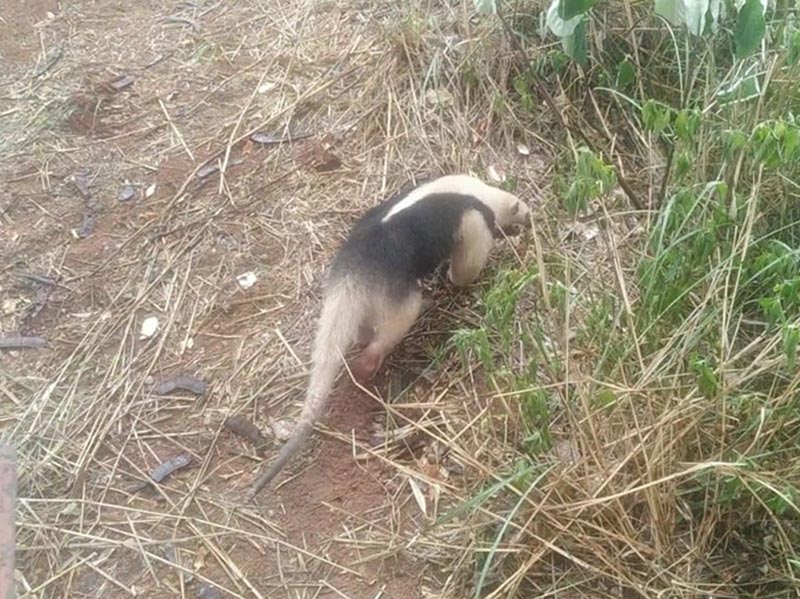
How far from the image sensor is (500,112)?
10.3 feet

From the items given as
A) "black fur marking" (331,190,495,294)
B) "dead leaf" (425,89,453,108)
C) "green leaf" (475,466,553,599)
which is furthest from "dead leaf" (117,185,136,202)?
"green leaf" (475,466,553,599)

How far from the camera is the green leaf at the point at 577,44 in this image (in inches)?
105

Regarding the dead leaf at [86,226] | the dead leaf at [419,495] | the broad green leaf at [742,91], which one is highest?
the broad green leaf at [742,91]

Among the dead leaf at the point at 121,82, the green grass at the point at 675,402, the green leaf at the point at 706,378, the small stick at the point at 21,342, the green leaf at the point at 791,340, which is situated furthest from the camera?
Result: the dead leaf at the point at 121,82

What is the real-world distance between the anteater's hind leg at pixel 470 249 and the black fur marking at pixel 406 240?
0.8 inches

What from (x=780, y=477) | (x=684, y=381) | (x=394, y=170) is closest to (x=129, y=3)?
(x=394, y=170)

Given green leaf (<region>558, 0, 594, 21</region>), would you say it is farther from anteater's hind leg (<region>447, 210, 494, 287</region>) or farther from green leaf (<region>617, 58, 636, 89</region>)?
anteater's hind leg (<region>447, 210, 494, 287</region>)

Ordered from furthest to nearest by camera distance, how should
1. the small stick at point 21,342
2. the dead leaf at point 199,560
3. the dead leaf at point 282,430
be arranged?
the small stick at point 21,342 → the dead leaf at point 282,430 → the dead leaf at point 199,560

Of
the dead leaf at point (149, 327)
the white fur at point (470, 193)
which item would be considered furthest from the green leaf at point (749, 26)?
the dead leaf at point (149, 327)

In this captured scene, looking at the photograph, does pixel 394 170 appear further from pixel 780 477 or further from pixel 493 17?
pixel 780 477

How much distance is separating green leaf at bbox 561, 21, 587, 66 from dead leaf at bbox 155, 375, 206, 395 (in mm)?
1312

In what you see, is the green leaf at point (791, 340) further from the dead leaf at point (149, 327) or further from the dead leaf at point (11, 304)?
the dead leaf at point (11, 304)

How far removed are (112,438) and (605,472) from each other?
1200 millimetres

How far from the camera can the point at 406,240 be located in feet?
8.25
